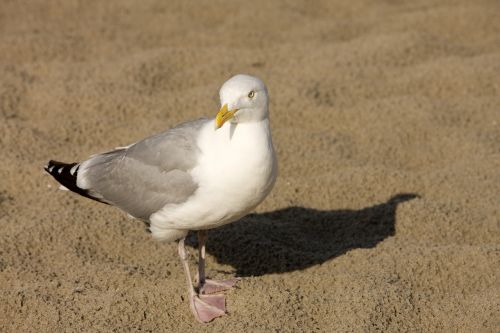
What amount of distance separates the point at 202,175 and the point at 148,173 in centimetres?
41

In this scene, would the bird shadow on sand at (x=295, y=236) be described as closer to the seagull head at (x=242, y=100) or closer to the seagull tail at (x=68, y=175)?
the seagull tail at (x=68, y=175)

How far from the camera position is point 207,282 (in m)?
3.83

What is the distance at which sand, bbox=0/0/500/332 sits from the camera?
355 cm

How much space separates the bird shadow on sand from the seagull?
409 millimetres

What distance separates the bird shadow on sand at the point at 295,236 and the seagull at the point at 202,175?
16.1 inches

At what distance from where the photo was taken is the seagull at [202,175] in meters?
3.32

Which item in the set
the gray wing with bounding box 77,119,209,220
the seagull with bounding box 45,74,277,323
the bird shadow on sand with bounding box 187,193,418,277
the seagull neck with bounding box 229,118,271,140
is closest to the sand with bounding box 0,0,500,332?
the bird shadow on sand with bounding box 187,193,418,277

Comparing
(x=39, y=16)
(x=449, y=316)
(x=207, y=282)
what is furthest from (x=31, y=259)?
(x=39, y=16)

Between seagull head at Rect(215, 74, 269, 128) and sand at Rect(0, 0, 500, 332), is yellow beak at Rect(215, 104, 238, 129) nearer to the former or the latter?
seagull head at Rect(215, 74, 269, 128)

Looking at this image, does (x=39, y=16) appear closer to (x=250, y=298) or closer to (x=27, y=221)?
(x=27, y=221)

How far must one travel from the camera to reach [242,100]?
3.31 metres

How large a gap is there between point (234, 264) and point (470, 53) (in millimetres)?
3372

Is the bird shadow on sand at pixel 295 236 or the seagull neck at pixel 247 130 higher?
the seagull neck at pixel 247 130

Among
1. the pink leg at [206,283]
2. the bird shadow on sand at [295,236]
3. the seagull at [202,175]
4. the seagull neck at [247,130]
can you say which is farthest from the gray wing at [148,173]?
the bird shadow on sand at [295,236]
